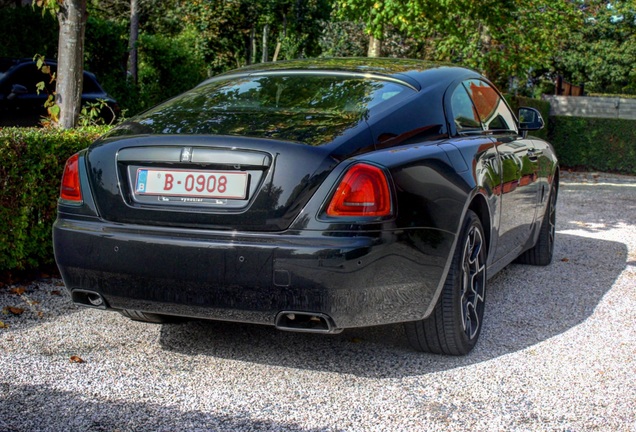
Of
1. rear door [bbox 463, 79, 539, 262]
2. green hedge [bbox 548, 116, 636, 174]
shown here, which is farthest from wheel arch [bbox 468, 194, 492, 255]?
green hedge [bbox 548, 116, 636, 174]

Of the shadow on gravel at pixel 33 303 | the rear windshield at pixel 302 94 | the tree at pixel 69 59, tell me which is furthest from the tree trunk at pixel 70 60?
the rear windshield at pixel 302 94

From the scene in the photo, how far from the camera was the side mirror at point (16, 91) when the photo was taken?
11258 mm

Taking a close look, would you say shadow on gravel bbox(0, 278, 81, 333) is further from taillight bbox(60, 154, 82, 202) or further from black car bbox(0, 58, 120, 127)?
black car bbox(0, 58, 120, 127)

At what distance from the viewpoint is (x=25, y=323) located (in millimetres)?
4996

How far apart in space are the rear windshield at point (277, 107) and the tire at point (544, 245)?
2.98m

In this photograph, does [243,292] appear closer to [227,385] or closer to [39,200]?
[227,385]

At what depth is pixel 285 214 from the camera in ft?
11.9

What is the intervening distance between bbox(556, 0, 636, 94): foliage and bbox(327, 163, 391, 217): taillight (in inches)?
1704

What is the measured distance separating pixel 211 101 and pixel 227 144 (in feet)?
2.75

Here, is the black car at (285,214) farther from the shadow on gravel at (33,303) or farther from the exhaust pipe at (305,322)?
the shadow on gravel at (33,303)

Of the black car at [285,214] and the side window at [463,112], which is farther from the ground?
the side window at [463,112]

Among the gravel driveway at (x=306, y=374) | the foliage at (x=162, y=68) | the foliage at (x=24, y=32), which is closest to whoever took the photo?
the gravel driveway at (x=306, y=374)

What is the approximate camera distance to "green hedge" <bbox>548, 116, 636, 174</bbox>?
64.9ft

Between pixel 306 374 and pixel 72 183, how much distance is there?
1.47m
